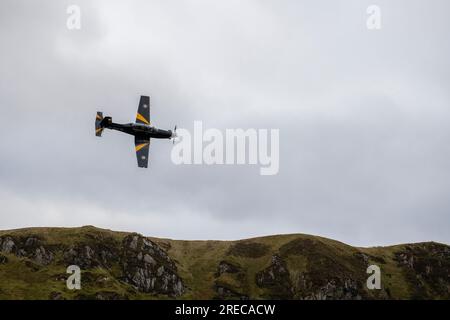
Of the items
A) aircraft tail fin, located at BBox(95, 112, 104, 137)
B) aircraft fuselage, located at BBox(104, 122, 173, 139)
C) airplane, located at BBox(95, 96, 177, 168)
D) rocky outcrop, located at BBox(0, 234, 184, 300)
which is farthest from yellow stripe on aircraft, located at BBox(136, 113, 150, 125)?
rocky outcrop, located at BBox(0, 234, 184, 300)

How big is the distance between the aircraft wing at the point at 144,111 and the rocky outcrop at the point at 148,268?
10779 centimetres

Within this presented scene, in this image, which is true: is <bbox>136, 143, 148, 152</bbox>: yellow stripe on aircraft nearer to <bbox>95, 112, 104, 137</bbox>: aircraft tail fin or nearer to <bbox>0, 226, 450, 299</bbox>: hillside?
<bbox>95, 112, 104, 137</bbox>: aircraft tail fin

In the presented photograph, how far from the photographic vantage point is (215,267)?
591 ft

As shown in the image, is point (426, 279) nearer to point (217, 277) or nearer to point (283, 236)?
point (283, 236)

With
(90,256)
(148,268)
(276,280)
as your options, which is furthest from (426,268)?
(90,256)

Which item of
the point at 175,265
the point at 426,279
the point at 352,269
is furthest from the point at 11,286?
the point at 426,279

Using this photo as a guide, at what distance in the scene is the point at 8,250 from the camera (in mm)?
166375

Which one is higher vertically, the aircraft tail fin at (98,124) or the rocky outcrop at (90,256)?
the aircraft tail fin at (98,124)

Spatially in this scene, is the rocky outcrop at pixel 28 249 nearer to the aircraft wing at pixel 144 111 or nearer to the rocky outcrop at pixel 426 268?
the aircraft wing at pixel 144 111

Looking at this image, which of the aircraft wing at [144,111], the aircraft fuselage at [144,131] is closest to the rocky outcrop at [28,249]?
the aircraft wing at [144,111]

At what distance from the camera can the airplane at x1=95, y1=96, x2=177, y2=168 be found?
212 feet

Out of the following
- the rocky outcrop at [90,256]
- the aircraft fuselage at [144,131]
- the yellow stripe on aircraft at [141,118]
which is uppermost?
the yellow stripe on aircraft at [141,118]

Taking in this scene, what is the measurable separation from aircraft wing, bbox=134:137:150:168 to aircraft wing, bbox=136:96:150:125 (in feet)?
→ 11.1

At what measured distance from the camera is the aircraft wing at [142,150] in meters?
64.0
